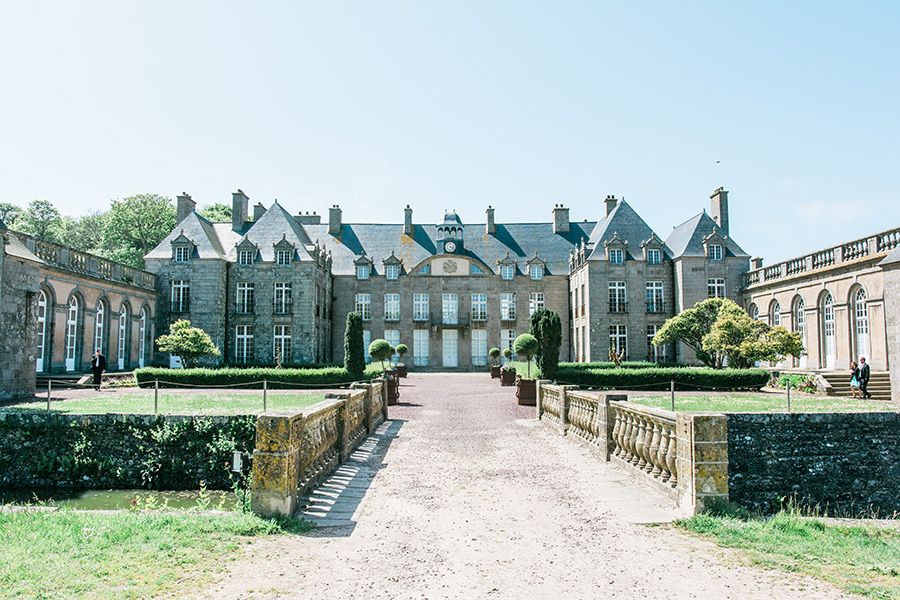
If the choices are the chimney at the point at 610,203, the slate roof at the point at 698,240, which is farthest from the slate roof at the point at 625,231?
the slate roof at the point at 698,240

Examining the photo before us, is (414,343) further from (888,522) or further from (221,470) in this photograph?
(888,522)

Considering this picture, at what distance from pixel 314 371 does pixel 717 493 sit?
18749mm

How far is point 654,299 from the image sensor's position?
3372 cm

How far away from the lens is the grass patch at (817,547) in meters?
4.34

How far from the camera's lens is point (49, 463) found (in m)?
11.1

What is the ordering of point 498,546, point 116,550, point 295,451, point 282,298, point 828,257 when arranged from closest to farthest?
1. point 116,550
2. point 498,546
3. point 295,451
4. point 828,257
5. point 282,298

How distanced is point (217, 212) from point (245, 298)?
902 inches

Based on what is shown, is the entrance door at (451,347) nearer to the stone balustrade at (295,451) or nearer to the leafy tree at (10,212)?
the stone balustrade at (295,451)

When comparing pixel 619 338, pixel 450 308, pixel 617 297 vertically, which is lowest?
pixel 619 338

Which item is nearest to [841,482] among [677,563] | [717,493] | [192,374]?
[717,493]

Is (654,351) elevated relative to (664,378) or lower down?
elevated

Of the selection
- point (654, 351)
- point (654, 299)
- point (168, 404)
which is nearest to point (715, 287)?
point (654, 299)

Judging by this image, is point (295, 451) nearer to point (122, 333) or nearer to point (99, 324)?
point (99, 324)

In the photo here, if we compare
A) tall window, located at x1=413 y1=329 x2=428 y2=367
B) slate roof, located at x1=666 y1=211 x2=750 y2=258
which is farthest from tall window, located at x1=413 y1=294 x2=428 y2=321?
slate roof, located at x1=666 y1=211 x2=750 y2=258
